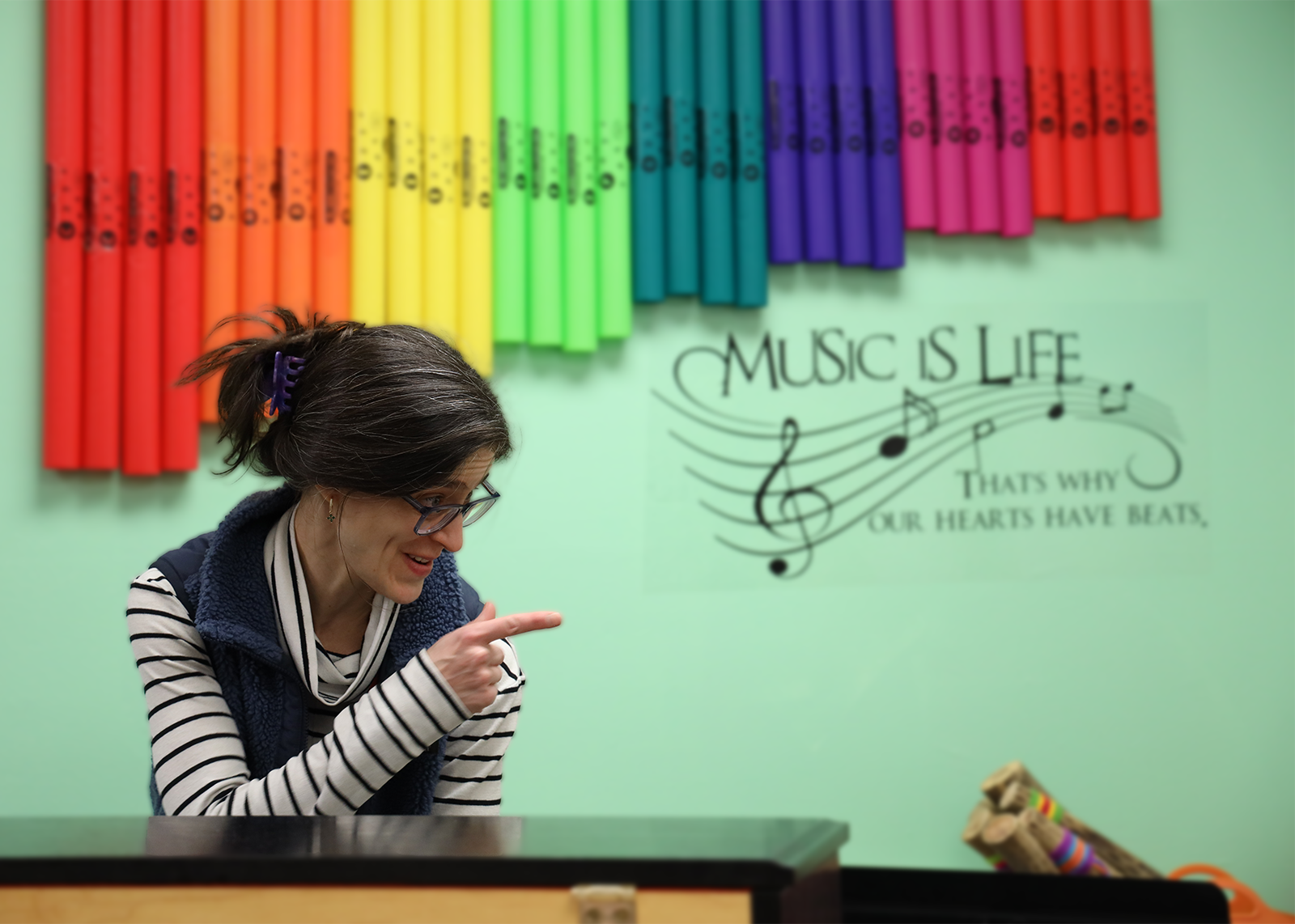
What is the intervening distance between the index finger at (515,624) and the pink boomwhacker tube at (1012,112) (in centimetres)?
194

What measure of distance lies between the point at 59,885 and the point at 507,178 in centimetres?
213

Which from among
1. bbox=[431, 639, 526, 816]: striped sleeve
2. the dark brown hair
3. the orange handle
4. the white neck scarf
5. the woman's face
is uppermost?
the dark brown hair

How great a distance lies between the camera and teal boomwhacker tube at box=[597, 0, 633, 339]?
106 inches

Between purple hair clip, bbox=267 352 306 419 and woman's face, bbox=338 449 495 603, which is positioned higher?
purple hair clip, bbox=267 352 306 419

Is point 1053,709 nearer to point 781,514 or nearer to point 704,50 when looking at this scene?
point 781,514

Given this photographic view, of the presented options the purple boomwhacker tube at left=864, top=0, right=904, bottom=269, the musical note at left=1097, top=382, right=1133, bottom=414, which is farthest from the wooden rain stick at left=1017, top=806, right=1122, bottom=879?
the purple boomwhacker tube at left=864, top=0, right=904, bottom=269

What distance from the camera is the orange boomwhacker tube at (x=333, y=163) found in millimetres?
2617

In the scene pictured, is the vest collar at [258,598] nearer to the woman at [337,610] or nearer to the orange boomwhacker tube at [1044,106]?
the woman at [337,610]

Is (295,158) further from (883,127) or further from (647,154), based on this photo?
(883,127)

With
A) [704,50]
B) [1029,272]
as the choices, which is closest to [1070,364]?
[1029,272]

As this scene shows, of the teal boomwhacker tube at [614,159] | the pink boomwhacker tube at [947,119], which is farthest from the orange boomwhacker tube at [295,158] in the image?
the pink boomwhacker tube at [947,119]

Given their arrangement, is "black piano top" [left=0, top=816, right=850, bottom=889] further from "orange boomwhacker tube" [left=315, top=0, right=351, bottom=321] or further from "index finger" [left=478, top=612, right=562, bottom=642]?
"orange boomwhacker tube" [left=315, top=0, right=351, bottom=321]

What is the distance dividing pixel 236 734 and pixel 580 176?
67.2 inches

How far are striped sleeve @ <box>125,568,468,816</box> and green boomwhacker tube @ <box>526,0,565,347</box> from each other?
142 centimetres
